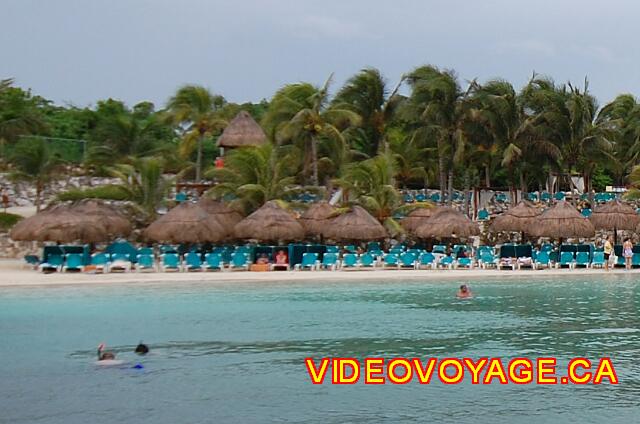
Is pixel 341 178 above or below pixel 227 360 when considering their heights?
above

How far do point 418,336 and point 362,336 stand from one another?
860 mm

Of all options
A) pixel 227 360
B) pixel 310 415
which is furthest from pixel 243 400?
pixel 227 360

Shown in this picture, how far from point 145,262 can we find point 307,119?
9033 millimetres

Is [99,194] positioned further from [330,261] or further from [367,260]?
[367,260]

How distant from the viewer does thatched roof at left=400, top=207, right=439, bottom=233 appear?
27.6 meters

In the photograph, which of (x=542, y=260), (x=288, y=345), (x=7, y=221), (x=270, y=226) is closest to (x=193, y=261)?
(x=270, y=226)

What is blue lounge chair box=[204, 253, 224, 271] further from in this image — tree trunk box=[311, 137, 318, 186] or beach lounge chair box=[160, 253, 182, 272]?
tree trunk box=[311, 137, 318, 186]

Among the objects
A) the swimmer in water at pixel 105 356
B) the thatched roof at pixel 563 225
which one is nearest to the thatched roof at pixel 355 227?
the thatched roof at pixel 563 225

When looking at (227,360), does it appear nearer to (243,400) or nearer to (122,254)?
(243,400)

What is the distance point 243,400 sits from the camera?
947 cm

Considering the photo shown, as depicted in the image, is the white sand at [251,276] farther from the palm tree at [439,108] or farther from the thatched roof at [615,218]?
the palm tree at [439,108]

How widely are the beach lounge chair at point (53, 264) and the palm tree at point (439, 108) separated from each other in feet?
51.5

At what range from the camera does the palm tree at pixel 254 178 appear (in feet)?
89.8

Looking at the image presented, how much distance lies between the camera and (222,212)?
26844 mm
